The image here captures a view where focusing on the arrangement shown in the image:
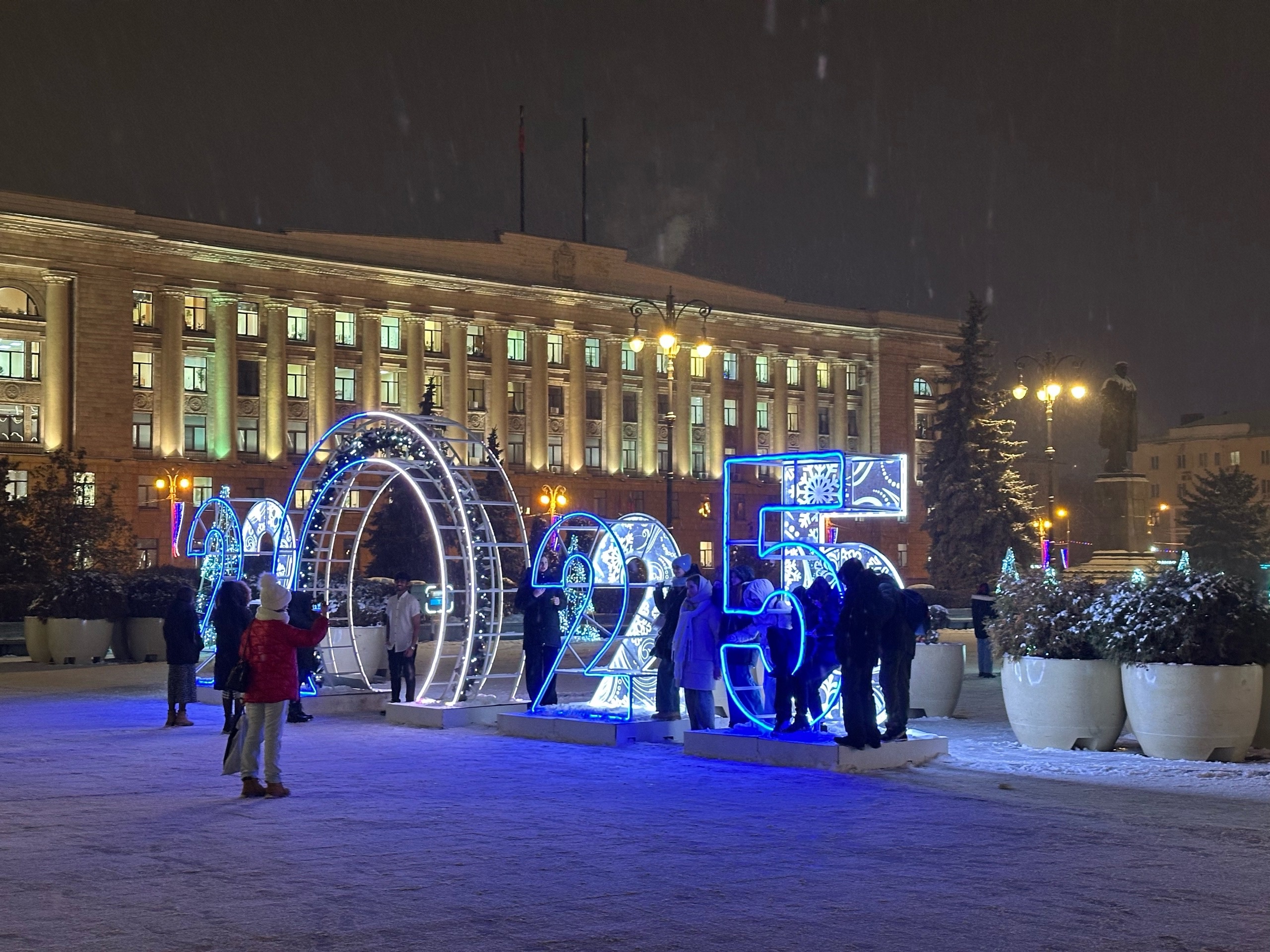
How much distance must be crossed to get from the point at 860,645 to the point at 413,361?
72363 mm

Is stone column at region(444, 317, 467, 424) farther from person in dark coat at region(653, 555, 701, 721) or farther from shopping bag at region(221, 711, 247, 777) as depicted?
shopping bag at region(221, 711, 247, 777)

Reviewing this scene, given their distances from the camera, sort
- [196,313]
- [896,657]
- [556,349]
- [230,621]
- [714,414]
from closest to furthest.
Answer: [896,657] → [230,621] → [196,313] → [556,349] → [714,414]

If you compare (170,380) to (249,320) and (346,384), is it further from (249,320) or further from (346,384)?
(346,384)

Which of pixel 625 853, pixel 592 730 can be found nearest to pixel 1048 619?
pixel 592 730

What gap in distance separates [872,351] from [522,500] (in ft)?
92.9

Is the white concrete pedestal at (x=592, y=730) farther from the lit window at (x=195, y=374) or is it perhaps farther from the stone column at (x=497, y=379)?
the stone column at (x=497, y=379)

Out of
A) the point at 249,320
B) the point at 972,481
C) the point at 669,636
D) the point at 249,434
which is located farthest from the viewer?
the point at 249,320

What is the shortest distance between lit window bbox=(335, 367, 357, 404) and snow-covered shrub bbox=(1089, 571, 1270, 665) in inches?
2759

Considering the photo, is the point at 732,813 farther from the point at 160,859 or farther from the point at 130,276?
the point at 130,276

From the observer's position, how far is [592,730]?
15391 mm

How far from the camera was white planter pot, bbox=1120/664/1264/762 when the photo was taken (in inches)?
543

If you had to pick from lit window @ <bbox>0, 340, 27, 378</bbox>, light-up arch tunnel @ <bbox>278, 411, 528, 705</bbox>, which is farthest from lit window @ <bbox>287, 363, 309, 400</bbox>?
light-up arch tunnel @ <bbox>278, 411, 528, 705</bbox>

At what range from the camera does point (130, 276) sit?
73438 millimetres

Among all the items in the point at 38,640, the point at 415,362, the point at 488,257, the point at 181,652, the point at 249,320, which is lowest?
the point at 38,640
